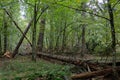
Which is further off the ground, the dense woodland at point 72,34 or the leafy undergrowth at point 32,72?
the dense woodland at point 72,34

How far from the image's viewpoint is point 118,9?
9258mm

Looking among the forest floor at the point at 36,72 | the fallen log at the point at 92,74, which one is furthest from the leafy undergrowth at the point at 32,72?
the fallen log at the point at 92,74

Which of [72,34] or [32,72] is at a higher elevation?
[72,34]

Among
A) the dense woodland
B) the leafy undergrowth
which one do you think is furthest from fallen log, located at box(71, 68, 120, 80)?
the leafy undergrowth

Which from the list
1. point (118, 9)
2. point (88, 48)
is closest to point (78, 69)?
point (118, 9)

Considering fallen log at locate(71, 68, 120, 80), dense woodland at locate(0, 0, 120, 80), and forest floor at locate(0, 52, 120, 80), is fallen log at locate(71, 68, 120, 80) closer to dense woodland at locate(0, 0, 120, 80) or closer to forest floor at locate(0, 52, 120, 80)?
dense woodland at locate(0, 0, 120, 80)

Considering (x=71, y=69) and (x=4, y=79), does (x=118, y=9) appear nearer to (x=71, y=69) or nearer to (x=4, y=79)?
(x=71, y=69)

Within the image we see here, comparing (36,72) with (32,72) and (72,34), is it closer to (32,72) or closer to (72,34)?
(32,72)

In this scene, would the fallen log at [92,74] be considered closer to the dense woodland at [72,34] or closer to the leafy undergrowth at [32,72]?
the dense woodland at [72,34]

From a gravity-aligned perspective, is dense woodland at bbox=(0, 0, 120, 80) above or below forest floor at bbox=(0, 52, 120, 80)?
above

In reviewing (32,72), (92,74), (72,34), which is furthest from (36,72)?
(72,34)

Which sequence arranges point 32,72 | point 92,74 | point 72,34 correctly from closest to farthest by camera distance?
1. point 92,74
2. point 32,72
3. point 72,34

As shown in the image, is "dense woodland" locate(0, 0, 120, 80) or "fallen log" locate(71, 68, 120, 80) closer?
"fallen log" locate(71, 68, 120, 80)

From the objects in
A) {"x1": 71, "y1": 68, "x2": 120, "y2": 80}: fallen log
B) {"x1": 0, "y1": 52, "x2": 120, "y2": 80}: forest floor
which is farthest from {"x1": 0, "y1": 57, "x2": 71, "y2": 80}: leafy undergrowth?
{"x1": 71, "y1": 68, "x2": 120, "y2": 80}: fallen log
